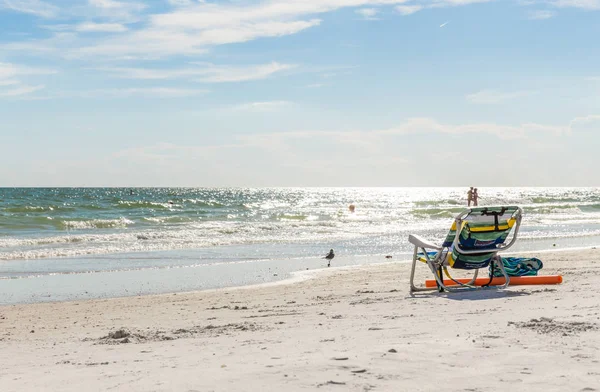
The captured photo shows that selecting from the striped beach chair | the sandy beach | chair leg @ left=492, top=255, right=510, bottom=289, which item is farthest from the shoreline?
chair leg @ left=492, top=255, right=510, bottom=289

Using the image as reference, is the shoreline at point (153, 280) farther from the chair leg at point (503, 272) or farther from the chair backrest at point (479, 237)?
the chair leg at point (503, 272)

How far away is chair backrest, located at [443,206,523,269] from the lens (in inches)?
306

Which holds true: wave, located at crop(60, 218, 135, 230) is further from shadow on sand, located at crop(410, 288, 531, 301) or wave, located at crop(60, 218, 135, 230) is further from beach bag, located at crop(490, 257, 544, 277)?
shadow on sand, located at crop(410, 288, 531, 301)

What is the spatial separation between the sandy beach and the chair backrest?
51 cm

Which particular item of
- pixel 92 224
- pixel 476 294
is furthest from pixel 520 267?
pixel 92 224

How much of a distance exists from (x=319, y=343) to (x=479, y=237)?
12.2 ft

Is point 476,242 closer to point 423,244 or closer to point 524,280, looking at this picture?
point 423,244

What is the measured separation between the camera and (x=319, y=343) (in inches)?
189

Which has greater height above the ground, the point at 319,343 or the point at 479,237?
the point at 479,237

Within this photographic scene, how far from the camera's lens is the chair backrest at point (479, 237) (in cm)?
778

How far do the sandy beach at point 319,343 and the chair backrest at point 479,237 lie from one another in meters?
0.51

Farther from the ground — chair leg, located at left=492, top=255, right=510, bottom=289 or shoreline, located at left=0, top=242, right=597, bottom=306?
chair leg, located at left=492, top=255, right=510, bottom=289

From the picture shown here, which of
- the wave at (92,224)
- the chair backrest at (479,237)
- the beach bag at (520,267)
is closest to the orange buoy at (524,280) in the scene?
the beach bag at (520,267)

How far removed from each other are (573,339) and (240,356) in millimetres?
2301
